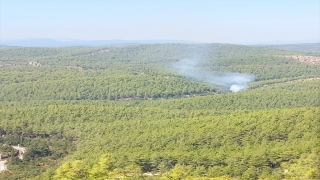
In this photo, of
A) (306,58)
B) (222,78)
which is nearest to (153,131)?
(222,78)

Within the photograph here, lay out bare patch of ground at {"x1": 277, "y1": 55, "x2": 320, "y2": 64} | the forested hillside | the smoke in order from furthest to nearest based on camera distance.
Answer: bare patch of ground at {"x1": 277, "y1": 55, "x2": 320, "y2": 64} < the smoke < the forested hillside

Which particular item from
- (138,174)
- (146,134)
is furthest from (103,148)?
(138,174)

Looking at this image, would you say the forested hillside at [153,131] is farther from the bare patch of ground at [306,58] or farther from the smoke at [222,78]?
the bare patch of ground at [306,58]

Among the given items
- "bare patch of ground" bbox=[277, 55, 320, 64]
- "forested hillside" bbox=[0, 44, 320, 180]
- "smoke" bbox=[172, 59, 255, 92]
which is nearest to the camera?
"forested hillside" bbox=[0, 44, 320, 180]

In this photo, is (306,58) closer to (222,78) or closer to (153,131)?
(222,78)

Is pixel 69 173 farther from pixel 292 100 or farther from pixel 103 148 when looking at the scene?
pixel 292 100

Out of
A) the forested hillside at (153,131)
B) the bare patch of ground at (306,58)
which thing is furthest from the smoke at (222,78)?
the bare patch of ground at (306,58)

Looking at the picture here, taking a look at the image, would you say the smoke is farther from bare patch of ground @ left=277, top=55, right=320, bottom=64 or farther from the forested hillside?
bare patch of ground @ left=277, top=55, right=320, bottom=64

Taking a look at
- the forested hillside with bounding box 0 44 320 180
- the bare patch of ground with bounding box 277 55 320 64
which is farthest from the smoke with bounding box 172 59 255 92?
the bare patch of ground with bounding box 277 55 320 64

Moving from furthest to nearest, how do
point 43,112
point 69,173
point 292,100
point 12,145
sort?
point 292,100
point 43,112
point 12,145
point 69,173

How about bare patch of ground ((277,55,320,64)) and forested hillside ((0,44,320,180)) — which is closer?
forested hillside ((0,44,320,180))

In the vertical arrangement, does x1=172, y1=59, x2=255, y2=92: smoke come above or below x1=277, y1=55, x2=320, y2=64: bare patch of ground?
below
